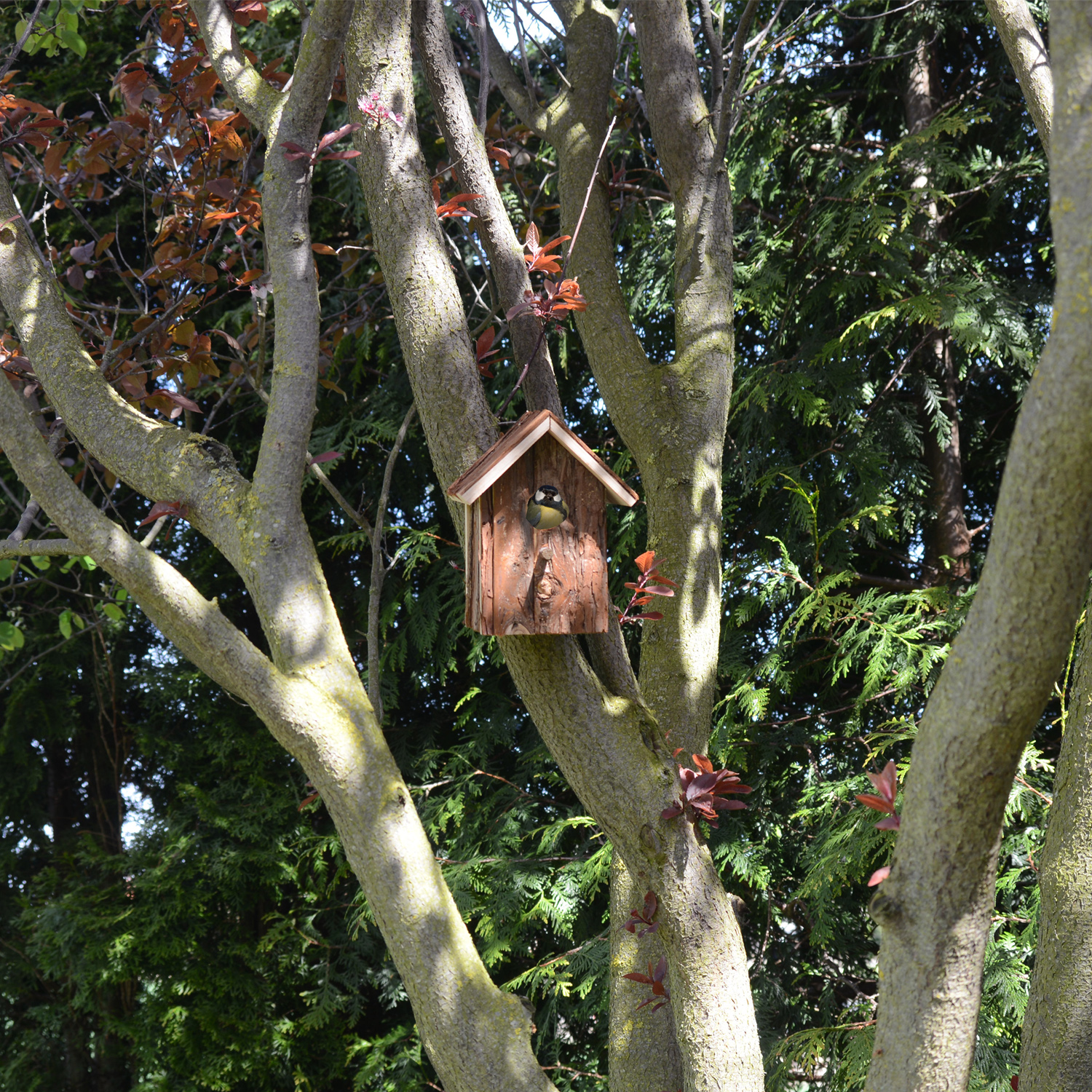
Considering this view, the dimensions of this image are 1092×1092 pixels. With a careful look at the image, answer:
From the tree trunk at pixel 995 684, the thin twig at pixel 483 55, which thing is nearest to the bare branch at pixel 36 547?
the thin twig at pixel 483 55

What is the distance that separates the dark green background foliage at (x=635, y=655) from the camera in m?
2.68

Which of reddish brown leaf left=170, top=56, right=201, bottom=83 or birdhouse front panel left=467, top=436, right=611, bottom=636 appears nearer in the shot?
birdhouse front panel left=467, top=436, right=611, bottom=636

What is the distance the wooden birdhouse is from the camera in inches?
60.0

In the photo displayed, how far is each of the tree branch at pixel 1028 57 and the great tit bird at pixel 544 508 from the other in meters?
1.16

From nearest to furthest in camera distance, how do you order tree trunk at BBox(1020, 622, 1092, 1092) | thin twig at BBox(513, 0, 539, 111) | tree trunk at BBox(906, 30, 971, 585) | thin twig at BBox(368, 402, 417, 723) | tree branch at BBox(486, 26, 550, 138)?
tree trunk at BBox(1020, 622, 1092, 1092), thin twig at BBox(368, 402, 417, 723), thin twig at BBox(513, 0, 539, 111), tree branch at BBox(486, 26, 550, 138), tree trunk at BBox(906, 30, 971, 585)

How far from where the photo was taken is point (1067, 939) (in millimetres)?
1496

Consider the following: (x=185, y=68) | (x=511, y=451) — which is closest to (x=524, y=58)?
(x=185, y=68)

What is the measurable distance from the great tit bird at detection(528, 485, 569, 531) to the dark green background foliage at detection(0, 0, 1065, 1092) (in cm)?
111

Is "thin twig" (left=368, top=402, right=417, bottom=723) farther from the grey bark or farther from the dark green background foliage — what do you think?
the dark green background foliage

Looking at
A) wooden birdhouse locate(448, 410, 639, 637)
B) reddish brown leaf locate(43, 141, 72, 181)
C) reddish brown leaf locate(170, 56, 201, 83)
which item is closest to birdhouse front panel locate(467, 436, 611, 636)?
wooden birdhouse locate(448, 410, 639, 637)

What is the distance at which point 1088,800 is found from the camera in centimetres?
150

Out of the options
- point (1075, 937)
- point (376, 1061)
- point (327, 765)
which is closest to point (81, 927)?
point (376, 1061)

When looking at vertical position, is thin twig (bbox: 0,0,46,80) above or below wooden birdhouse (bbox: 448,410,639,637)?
above

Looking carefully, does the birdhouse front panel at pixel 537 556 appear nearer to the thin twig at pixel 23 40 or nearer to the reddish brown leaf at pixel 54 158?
the thin twig at pixel 23 40
